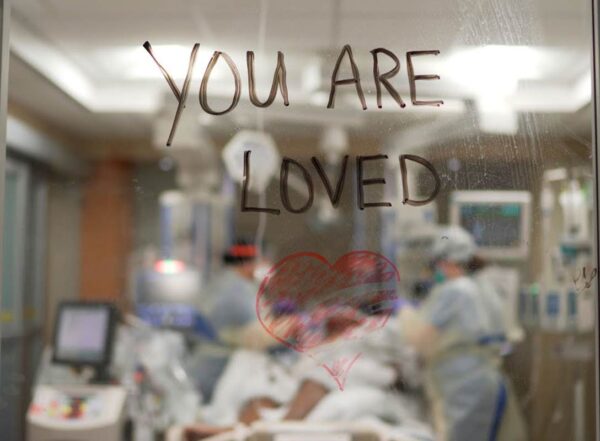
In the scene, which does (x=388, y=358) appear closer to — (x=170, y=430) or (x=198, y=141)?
(x=170, y=430)

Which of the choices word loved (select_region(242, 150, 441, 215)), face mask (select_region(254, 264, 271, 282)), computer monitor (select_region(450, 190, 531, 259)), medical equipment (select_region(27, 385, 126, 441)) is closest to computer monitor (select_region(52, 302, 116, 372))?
medical equipment (select_region(27, 385, 126, 441))

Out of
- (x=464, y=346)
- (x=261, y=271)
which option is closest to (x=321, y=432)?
(x=261, y=271)

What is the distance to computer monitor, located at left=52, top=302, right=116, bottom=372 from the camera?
2.01 metres

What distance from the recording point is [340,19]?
1189 mm

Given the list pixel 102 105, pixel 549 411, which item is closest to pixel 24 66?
pixel 102 105

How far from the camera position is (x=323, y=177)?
1.17 m

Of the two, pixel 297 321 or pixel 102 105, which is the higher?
pixel 102 105

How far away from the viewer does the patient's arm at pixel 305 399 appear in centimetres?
159

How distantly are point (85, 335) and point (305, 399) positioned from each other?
75cm

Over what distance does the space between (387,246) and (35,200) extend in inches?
36.7

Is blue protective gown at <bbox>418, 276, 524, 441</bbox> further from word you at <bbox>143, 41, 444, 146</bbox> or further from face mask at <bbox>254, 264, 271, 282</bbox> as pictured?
word you at <bbox>143, 41, 444, 146</bbox>

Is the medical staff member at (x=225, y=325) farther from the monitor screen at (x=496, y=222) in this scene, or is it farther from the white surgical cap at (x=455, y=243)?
the monitor screen at (x=496, y=222)

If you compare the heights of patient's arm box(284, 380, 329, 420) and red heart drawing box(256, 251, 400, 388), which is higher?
red heart drawing box(256, 251, 400, 388)

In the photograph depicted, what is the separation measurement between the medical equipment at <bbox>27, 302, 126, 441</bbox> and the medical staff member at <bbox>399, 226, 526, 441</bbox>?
865 millimetres
